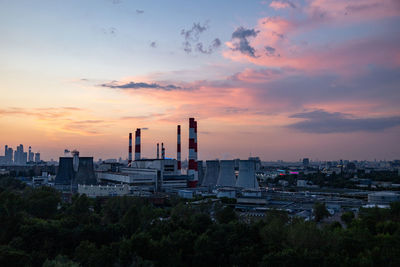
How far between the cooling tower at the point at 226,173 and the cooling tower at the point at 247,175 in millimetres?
2265

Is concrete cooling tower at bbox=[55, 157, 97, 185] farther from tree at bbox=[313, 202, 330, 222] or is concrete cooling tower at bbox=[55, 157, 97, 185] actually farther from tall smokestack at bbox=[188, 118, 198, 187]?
tree at bbox=[313, 202, 330, 222]

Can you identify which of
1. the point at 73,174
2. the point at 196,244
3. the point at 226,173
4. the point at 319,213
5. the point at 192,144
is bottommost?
the point at 319,213

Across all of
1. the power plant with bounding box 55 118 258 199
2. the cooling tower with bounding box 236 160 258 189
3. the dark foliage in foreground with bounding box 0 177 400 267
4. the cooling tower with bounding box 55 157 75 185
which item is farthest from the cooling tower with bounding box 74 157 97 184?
the dark foliage in foreground with bounding box 0 177 400 267

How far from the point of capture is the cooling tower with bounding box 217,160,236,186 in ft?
145

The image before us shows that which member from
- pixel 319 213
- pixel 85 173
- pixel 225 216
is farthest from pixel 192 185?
pixel 225 216

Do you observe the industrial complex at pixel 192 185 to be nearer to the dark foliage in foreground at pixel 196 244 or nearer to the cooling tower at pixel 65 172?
A: the cooling tower at pixel 65 172

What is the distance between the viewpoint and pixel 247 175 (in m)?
41.6

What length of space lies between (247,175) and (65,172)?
2098 centimetres

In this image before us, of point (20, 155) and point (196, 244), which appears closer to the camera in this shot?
point (196, 244)

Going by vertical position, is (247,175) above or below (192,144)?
below

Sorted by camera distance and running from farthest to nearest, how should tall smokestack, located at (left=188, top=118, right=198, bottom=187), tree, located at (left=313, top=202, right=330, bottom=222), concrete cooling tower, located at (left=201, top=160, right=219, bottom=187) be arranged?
concrete cooling tower, located at (left=201, top=160, right=219, bottom=187), tall smokestack, located at (left=188, top=118, right=198, bottom=187), tree, located at (left=313, top=202, right=330, bottom=222)

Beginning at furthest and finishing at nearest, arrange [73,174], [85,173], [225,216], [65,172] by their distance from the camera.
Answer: [73,174]
[65,172]
[85,173]
[225,216]

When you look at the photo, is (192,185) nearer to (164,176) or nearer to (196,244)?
(164,176)

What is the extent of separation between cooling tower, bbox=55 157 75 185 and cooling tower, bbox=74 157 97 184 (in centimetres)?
237
